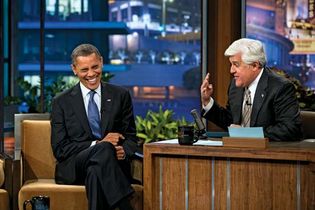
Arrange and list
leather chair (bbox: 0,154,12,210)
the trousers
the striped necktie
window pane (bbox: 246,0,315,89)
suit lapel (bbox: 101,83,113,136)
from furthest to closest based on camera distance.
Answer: window pane (bbox: 246,0,315,89)
suit lapel (bbox: 101,83,113,136)
leather chair (bbox: 0,154,12,210)
the striped necktie
the trousers

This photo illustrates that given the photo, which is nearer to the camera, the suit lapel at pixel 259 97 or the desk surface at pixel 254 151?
the desk surface at pixel 254 151

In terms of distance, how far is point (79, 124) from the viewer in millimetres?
4086

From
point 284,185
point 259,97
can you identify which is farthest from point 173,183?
point 259,97

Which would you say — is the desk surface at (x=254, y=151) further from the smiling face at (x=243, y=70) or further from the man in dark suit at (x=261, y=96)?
the smiling face at (x=243, y=70)

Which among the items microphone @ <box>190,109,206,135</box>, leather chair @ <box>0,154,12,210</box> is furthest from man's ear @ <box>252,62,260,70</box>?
leather chair @ <box>0,154,12,210</box>

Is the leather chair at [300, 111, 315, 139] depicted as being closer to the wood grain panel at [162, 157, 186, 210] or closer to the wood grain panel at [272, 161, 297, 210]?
the wood grain panel at [272, 161, 297, 210]

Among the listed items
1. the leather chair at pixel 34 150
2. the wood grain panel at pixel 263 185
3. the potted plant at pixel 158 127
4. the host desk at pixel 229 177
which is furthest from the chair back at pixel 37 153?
the potted plant at pixel 158 127

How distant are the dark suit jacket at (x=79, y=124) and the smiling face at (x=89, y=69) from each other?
103 millimetres

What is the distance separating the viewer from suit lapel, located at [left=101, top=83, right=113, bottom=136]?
162 inches

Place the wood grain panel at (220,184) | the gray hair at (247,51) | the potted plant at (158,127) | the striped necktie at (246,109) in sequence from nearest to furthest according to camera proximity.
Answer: the wood grain panel at (220,184), the gray hair at (247,51), the striped necktie at (246,109), the potted plant at (158,127)

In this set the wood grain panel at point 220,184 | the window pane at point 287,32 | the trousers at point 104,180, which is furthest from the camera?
the window pane at point 287,32

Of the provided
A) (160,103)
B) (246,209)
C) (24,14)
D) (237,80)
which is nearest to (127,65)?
(160,103)

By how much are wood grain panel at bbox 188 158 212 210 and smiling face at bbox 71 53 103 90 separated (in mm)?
961

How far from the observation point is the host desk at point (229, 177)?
3258mm
